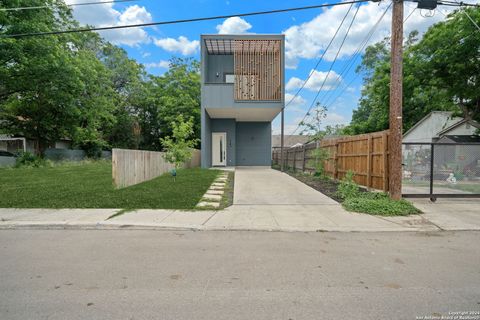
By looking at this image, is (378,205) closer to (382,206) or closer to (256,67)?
(382,206)

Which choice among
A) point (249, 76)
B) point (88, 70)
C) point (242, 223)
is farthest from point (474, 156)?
point (88, 70)

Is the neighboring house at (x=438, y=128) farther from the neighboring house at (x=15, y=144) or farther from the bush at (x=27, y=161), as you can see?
the neighboring house at (x=15, y=144)

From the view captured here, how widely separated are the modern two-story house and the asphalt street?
12.5 meters

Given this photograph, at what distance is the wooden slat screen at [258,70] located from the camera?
17.5m

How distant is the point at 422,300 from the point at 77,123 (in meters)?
29.3

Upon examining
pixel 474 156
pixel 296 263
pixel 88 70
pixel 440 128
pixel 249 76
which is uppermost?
pixel 88 70

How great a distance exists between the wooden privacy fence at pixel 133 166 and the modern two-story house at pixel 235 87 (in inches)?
167

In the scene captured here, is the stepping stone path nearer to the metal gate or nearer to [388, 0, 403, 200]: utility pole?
[388, 0, 403, 200]: utility pole

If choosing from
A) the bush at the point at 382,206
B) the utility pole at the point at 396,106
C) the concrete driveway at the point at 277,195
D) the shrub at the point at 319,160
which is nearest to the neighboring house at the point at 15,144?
the concrete driveway at the point at 277,195

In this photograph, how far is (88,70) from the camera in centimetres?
2397

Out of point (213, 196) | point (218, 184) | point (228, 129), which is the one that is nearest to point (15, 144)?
point (228, 129)

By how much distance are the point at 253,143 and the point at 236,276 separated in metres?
19.4

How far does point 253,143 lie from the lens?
22859 millimetres

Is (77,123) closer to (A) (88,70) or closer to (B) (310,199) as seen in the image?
(A) (88,70)
